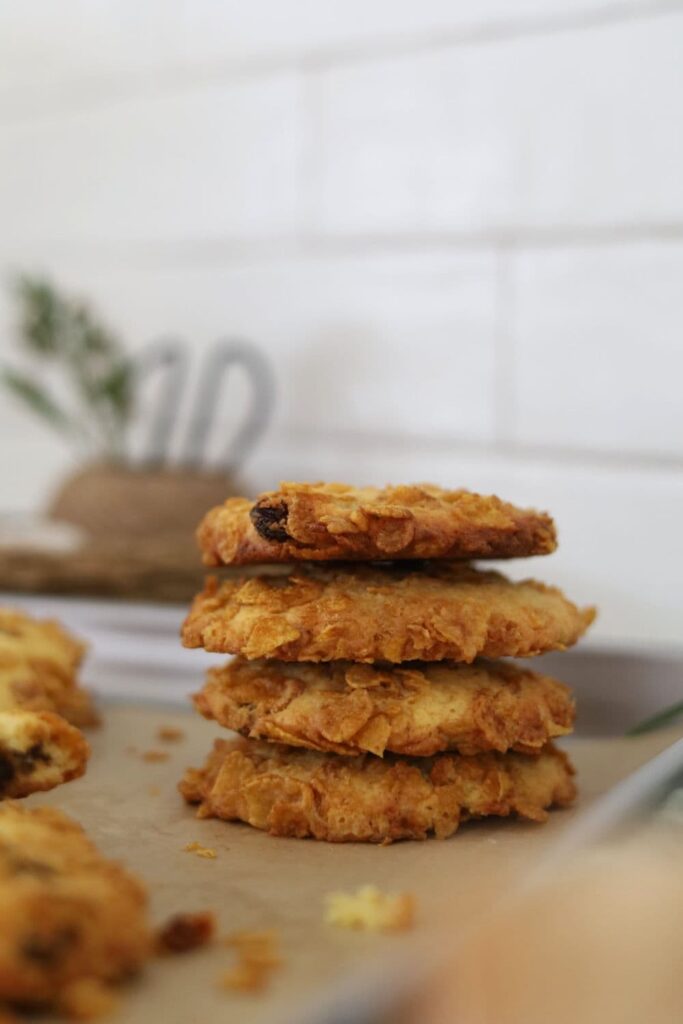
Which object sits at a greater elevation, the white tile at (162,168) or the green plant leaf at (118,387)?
the white tile at (162,168)

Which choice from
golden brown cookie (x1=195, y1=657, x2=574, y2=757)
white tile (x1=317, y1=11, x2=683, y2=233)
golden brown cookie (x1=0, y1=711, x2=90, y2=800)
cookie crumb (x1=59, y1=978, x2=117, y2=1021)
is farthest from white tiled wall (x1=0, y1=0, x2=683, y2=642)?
cookie crumb (x1=59, y1=978, x2=117, y2=1021)

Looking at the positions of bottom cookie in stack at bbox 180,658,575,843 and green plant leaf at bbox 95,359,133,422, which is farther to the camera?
green plant leaf at bbox 95,359,133,422

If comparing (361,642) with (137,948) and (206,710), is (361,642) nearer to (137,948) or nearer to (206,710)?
(206,710)

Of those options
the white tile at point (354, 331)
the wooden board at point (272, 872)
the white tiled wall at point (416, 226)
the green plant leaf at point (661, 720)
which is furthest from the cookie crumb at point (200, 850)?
the white tile at point (354, 331)

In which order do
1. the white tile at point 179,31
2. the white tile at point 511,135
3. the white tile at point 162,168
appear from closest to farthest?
the white tile at point 511,135, the white tile at point 179,31, the white tile at point 162,168

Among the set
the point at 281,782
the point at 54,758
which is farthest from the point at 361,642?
the point at 54,758

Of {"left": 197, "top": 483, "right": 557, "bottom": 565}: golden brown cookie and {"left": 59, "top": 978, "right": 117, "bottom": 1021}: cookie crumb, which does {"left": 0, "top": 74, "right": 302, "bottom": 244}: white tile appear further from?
{"left": 59, "top": 978, "right": 117, "bottom": 1021}: cookie crumb

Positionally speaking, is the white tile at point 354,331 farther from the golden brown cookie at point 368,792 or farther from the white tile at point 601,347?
the golden brown cookie at point 368,792

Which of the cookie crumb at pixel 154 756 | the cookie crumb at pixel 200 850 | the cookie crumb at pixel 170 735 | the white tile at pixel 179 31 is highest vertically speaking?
the white tile at pixel 179 31
